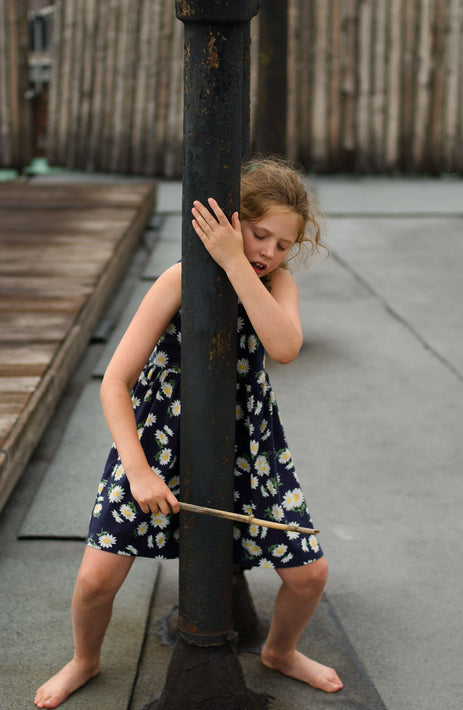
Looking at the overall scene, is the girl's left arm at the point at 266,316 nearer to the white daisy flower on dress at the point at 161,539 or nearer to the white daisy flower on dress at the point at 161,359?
the white daisy flower on dress at the point at 161,359

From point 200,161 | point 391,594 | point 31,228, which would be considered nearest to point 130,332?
point 200,161

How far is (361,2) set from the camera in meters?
9.29

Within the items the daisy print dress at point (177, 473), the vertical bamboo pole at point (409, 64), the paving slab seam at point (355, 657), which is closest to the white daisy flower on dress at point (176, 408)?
the daisy print dress at point (177, 473)

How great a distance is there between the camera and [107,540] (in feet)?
7.09

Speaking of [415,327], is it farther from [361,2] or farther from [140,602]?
[361,2]

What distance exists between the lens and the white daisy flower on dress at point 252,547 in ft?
7.27

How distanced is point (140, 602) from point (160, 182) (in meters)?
7.27

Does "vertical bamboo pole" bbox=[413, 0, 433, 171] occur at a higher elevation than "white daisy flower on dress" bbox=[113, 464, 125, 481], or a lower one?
higher

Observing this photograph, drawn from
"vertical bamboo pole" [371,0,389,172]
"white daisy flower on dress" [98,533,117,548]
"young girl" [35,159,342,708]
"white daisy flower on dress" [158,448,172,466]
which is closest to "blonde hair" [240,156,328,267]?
"young girl" [35,159,342,708]

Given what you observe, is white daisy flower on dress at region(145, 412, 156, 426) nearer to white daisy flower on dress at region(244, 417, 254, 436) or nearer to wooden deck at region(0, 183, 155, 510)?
white daisy flower on dress at region(244, 417, 254, 436)

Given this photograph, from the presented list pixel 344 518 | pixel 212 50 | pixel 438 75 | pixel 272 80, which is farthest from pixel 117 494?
pixel 438 75

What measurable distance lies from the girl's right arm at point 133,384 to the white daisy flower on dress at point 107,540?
186mm

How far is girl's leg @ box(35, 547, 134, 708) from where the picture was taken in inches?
85.7

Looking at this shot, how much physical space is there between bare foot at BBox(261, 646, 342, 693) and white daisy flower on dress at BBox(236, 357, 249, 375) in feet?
2.54
